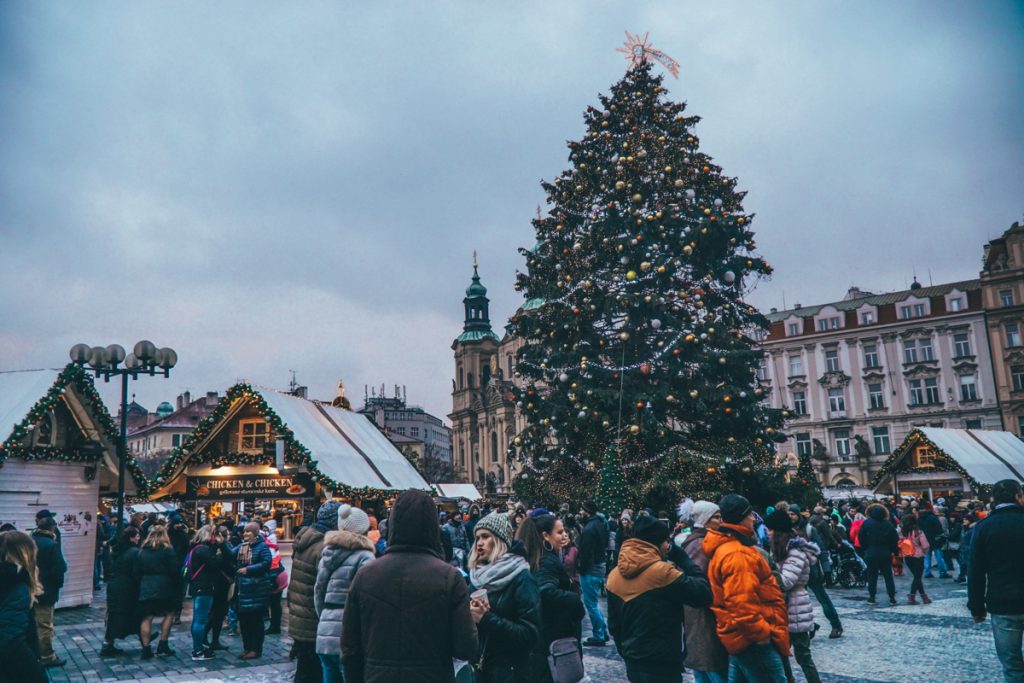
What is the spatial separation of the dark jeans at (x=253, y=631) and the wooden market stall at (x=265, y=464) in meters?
5.82

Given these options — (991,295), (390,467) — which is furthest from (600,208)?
(991,295)

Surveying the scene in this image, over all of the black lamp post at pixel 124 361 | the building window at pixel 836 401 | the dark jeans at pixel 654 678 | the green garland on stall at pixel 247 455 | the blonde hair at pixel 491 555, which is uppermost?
the building window at pixel 836 401

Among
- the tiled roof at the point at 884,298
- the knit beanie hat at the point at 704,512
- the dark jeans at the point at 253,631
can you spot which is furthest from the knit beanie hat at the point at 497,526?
the tiled roof at the point at 884,298

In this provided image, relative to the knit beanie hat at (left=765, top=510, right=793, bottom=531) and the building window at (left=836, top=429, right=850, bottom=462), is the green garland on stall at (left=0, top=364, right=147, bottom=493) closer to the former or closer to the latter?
the knit beanie hat at (left=765, top=510, right=793, bottom=531)

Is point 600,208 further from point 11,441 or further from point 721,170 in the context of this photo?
point 11,441

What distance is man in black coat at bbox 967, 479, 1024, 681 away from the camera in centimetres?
591

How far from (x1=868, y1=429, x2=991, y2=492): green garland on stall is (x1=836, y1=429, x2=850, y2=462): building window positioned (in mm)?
30148

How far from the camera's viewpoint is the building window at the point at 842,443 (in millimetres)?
58000

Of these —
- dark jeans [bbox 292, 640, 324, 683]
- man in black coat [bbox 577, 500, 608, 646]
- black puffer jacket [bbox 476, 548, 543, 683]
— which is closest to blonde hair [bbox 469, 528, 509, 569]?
black puffer jacket [bbox 476, 548, 543, 683]

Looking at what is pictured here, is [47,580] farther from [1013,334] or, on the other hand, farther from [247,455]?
[1013,334]

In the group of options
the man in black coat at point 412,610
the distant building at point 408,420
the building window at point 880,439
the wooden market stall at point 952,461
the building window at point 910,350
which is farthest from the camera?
the distant building at point 408,420

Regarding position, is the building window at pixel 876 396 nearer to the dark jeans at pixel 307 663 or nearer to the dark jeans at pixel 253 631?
the dark jeans at pixel 253 631

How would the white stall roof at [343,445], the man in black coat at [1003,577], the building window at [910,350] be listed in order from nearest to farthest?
1. the man in black coat at [1003,577]
2. the white stall roof at [343,445]
3. the building window at [910,350]

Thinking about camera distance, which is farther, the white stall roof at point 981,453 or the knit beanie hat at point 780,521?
the white stall roof at point 981,453
